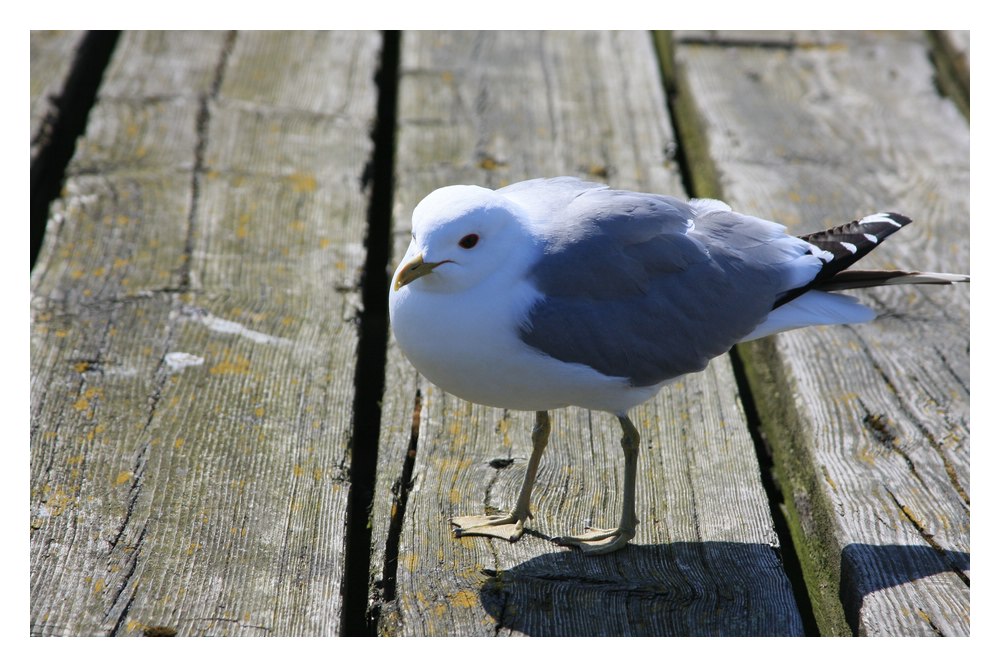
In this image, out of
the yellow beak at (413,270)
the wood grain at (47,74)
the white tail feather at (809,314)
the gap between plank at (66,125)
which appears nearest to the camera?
the yellow beak at (413,270)

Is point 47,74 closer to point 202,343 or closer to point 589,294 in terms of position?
point 202,343

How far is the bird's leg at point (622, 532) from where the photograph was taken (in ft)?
8.57

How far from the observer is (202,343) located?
321 cm

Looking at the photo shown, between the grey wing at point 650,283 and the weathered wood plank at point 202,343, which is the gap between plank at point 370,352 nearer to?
the weathered wood plank at point 202,343

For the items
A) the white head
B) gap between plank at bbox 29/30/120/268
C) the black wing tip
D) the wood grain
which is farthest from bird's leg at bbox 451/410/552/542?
the wood grain

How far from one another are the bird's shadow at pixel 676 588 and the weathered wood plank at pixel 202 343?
479 mm

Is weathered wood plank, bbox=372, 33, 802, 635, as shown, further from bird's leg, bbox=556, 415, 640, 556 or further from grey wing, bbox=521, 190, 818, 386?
grey wing, bbox=521, 190, 818, 386

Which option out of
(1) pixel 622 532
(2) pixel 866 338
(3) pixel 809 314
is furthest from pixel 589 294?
(2) pixel 866 338

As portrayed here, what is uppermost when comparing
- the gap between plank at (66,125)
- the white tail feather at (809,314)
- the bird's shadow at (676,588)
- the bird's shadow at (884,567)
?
the white tail feather at (809,314)

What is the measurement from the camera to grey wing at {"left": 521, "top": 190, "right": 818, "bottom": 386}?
100.0 inches

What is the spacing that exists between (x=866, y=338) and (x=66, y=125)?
321 centimetres

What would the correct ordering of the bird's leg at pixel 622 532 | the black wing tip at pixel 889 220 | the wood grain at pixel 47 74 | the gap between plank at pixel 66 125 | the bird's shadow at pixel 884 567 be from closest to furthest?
the bird's shadow at pixel 884 567 < the bird's leg at pixel 622 532 < the black wing tip at pixel 889 220 < the gap between plank at pixel 66 125 < the wood grain at pixel 47 74

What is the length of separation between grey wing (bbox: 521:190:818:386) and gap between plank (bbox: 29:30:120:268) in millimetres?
1964

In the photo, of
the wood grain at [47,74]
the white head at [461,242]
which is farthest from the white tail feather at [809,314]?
the wood grain at [47,74]
